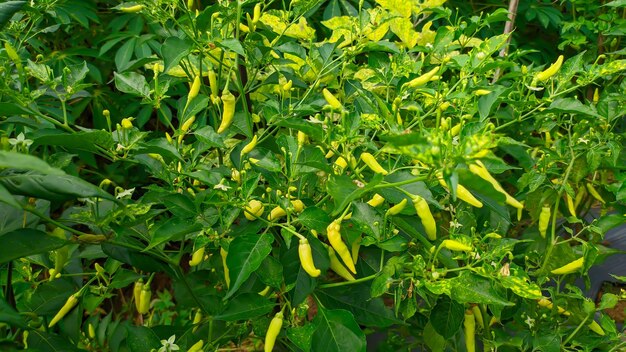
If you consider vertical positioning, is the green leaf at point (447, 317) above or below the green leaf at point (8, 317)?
below

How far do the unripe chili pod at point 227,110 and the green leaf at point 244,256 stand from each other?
0.96 feet

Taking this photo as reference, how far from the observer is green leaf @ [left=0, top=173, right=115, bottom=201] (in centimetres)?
79

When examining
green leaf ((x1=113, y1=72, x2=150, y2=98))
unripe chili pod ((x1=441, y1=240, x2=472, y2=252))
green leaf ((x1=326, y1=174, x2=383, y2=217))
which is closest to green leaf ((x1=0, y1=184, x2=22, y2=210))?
green leaf ((x1=326, y1=174, x2=383, y2=217))

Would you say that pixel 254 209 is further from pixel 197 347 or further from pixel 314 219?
pixel 197 347

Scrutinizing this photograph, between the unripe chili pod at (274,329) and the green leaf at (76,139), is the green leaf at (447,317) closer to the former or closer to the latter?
the unripe chili pod at (274,329)

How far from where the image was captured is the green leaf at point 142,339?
110cm

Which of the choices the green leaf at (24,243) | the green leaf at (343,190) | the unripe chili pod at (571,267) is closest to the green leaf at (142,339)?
the green leaf at (24,243)

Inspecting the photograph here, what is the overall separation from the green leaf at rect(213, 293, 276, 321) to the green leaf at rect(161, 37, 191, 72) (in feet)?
1.23

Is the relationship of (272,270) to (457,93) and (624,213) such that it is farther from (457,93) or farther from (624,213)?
(624,213)

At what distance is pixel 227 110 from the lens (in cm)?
116

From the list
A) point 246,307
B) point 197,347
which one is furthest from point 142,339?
point 246,307

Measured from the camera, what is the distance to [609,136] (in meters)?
1.33

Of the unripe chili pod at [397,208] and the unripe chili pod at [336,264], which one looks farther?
the unripe chili pod at [336,264]

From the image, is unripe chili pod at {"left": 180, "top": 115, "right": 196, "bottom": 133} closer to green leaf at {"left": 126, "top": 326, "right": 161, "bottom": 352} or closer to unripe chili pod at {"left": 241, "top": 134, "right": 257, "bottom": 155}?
unripe chili pod at {"left": 241, "top": 134, "right": 257, "bottom": 155}
